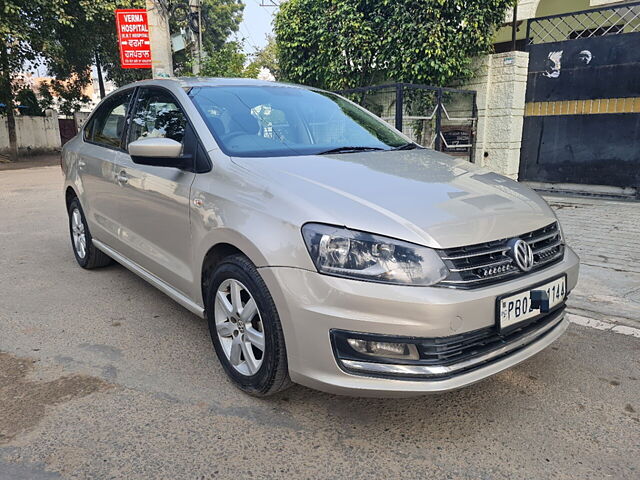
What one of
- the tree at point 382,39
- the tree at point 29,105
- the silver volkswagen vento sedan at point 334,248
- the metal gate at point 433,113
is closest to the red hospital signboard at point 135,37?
the tree at point 382,39

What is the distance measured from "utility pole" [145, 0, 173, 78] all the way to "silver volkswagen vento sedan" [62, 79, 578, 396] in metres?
8.00

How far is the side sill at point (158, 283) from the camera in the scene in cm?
302

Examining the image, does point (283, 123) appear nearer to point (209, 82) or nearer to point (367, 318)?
point (209, 82)

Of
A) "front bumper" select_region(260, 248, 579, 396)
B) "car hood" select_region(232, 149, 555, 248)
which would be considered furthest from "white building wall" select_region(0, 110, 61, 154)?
"front bumper" select_region(260, 248, 579, 396)

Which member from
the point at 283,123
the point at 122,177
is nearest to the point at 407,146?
the point at 283,123

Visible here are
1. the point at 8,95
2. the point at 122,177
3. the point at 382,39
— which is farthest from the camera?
the point at 8,95

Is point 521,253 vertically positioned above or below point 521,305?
above

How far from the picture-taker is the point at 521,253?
2297 mm

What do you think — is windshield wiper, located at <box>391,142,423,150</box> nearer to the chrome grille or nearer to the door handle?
the chrome grille

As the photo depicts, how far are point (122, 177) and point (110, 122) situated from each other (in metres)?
0.81

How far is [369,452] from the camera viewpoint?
2.21 metres

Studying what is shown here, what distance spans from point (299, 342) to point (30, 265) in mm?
3963

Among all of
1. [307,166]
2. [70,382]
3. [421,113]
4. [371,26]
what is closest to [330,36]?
[371,26]

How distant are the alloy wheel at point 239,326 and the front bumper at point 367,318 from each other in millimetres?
270
